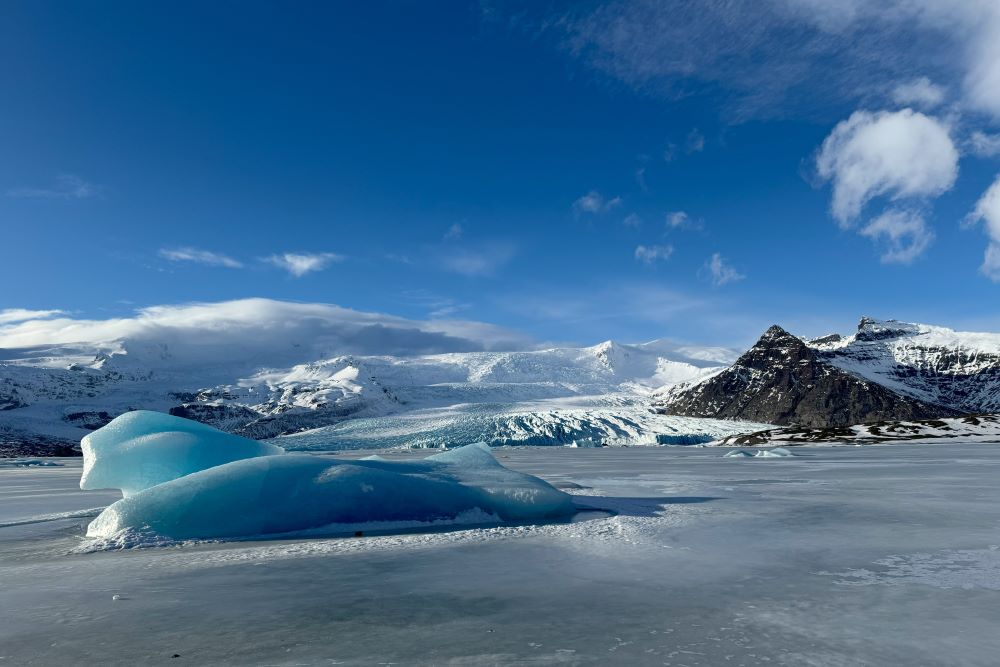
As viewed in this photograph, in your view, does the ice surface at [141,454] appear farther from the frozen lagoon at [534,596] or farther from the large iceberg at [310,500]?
the frozen lagoon at [534,596]

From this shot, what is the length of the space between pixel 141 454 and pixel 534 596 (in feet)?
33.5

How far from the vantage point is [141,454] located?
13.1 metres

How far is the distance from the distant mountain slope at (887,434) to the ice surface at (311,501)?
8046 cm

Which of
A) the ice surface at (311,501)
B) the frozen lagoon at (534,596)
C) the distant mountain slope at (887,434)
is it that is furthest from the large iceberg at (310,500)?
the distant mountain slope at (887,434)

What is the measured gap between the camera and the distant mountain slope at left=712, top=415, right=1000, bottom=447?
83000 millimetres

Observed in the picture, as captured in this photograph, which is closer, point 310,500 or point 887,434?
point 310,500

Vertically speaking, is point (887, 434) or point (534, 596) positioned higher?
point (887, 434)

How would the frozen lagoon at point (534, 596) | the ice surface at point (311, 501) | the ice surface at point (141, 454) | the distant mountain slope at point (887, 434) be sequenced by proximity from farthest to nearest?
the distant mountain slope at point (887, 434) → the ice surface at point (141, 454) → the ice surface at point (311, 501) → the frozen lagoon at point (534, 596)

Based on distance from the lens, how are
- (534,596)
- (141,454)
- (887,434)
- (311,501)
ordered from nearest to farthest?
(534,596) < (311,501) < (141,454) < (887,434)

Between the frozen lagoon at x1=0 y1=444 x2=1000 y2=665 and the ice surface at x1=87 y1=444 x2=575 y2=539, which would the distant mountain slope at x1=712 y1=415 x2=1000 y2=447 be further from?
the frozen lagoon at x1=0 y1=444 x2=1000 y2=665

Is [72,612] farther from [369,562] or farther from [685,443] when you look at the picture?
[685,443]

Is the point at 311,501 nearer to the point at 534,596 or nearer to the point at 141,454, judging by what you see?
the point at 141,454

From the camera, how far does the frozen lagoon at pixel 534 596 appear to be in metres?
4.48

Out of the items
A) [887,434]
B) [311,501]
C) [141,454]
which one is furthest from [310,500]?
[887,434]
